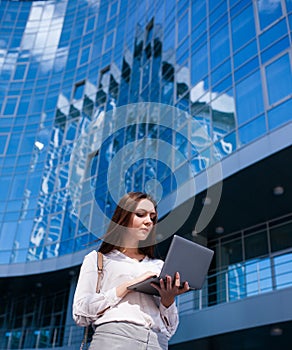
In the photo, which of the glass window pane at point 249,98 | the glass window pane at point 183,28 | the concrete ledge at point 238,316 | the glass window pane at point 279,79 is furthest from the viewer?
the glass window pane at point 183,28

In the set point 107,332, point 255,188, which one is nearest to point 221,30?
point 255,188

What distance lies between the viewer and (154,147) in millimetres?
17469

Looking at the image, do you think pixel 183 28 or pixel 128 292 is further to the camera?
pixel 183 28

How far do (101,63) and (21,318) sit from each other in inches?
623

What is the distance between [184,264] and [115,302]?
1.41 feet

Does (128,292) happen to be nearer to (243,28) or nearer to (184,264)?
(184,264)

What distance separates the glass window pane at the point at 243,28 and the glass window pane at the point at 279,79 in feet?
6.47

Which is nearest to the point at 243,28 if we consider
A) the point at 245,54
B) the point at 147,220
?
the point at 245,54

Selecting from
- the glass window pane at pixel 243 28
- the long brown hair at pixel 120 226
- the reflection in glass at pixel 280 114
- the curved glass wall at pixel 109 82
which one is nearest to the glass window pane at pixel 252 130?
the curved glass wall at pixel 109 82

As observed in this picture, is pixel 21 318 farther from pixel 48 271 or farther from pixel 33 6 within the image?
pixel 33 6

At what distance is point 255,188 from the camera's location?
13344 millimetres

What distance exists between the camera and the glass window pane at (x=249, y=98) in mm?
12742

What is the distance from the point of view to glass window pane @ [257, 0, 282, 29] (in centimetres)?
1326

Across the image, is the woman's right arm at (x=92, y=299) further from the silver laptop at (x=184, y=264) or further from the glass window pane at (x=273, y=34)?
the glass window pane at (x=273, y=34)
